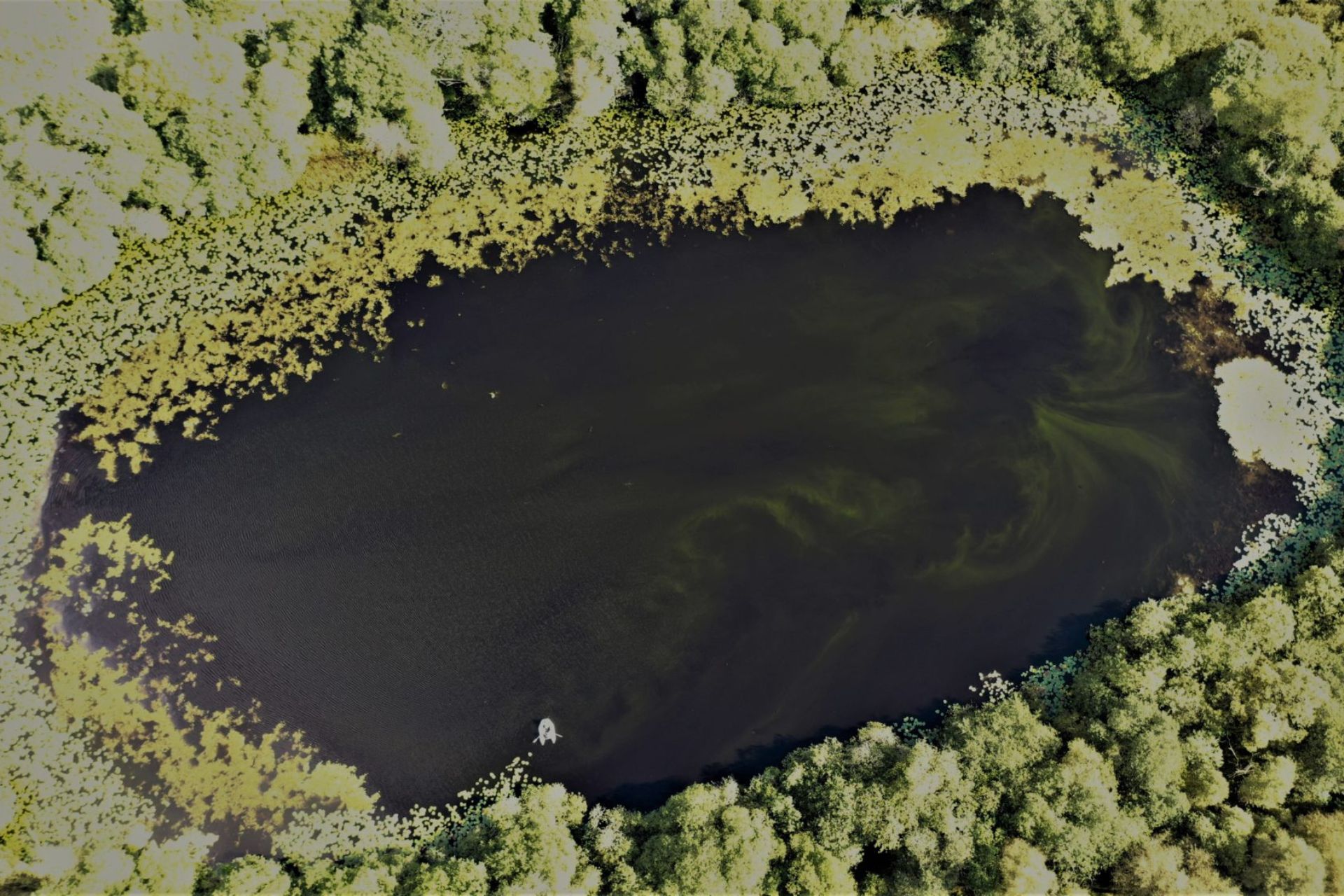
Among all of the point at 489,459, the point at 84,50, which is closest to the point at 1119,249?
the point at 489,459

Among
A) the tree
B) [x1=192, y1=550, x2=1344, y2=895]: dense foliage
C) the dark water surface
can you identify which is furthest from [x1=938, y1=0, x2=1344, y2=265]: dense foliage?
the tree

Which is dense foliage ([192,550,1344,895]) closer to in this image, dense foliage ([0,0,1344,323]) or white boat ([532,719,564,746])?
white boat ([532,719,564,746])

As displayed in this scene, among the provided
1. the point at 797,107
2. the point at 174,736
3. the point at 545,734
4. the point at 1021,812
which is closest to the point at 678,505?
the point at 545,734

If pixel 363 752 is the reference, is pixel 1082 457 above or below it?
above

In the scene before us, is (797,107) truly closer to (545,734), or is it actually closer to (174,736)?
(545,734)

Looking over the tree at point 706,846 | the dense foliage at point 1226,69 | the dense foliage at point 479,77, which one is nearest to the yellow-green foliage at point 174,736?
the tree at point 706,846

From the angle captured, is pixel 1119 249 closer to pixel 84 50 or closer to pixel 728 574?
pixel 728 574
